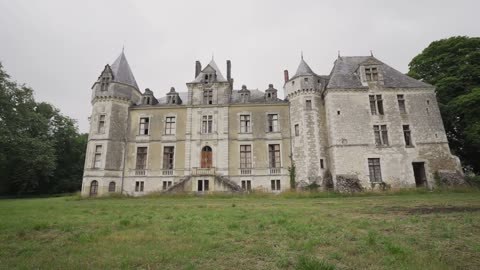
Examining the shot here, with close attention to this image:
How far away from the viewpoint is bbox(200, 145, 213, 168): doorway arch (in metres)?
22.2

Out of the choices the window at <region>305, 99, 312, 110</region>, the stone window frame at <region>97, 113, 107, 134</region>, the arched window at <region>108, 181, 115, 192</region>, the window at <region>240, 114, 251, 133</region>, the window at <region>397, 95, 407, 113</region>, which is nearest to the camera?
the window at <region>397, 95, 407, 113</region>

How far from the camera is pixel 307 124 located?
21.1 m

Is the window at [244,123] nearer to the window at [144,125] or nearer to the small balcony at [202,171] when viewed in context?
the small balcony at [202,171]

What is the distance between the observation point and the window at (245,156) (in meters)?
22.2

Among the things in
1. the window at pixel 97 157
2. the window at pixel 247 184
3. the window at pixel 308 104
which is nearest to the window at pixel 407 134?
the window at pixel 308 104

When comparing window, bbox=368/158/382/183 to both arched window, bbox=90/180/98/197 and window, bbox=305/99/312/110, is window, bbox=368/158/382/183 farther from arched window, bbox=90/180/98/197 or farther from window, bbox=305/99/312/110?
arched window, bbox=90/180/98/197

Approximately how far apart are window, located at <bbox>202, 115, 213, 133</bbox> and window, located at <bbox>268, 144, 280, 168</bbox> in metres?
5.55

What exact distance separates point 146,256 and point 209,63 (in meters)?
23.1

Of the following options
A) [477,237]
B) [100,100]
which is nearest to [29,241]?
[477,237]

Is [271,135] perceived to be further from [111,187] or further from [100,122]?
[100,122]

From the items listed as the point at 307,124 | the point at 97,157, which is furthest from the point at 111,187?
the point at 307,124

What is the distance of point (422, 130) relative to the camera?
20.1 meters

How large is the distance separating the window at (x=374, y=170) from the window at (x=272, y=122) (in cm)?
797

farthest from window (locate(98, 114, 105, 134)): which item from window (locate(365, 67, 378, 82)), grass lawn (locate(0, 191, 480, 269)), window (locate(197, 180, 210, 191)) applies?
window (locate(365, 67, 378, 82))
